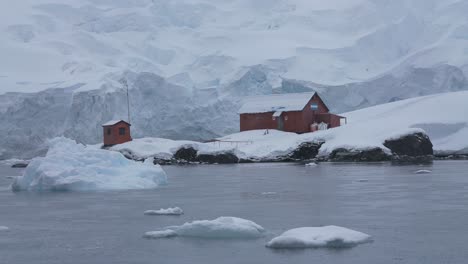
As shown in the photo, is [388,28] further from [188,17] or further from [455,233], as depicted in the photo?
[455,233]

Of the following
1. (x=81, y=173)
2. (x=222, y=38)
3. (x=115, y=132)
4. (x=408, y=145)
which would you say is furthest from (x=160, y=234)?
(x=222, y=38)

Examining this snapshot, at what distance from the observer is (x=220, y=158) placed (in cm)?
3934

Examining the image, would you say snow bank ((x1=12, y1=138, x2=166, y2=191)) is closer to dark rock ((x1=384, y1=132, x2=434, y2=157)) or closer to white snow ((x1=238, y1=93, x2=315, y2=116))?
dark rock ((x1=384, y1=132, x2=434, y2=157))

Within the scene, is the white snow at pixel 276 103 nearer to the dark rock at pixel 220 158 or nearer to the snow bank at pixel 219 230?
the dark rock at pixel 220 158

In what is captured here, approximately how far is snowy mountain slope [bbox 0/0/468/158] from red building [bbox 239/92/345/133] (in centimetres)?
364

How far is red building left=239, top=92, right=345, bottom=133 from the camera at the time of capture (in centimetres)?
4566

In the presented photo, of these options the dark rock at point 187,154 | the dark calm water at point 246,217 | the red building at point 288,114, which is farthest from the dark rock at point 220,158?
the dark calm water at point 246,217

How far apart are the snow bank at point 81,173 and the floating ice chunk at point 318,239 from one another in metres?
10.9

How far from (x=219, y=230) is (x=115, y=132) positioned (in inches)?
1396

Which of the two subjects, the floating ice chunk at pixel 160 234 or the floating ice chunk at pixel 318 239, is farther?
the floating ice chunk at pixel 160 234

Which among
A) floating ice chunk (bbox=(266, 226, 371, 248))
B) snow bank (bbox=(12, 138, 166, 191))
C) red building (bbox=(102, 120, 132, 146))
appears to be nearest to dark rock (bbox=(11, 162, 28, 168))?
red building (bbox=(102, 120, 132, 146))

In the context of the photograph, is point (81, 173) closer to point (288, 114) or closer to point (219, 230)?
point (219, 230)

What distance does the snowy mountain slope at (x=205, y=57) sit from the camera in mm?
48188

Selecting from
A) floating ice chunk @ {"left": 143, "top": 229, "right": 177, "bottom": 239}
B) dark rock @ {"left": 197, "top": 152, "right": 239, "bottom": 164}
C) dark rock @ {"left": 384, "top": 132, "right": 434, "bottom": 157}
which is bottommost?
floating ice chunk @ {"left": 143, "top": 229, "right": 177, "bottom": 239}
